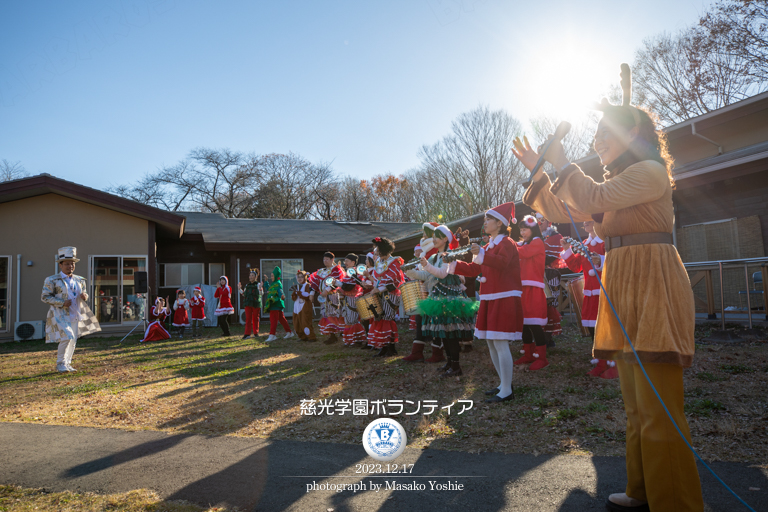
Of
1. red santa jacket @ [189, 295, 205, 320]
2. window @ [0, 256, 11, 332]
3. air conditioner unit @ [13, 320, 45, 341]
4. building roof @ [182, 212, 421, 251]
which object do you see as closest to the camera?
air conditioner unit @ [13, 320, 45, 341]

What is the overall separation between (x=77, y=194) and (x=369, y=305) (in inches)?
469

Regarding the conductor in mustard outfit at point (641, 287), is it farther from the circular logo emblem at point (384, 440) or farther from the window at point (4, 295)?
the window at point (4, 295)

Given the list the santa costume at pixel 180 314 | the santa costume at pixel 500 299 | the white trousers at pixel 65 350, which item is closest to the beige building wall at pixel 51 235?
the santa costume at pixel 180 314

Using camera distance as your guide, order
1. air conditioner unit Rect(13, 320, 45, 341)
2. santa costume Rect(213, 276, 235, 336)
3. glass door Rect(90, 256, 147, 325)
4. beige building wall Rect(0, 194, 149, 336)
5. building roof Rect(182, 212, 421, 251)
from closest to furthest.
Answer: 1. santa costume Rect(213, 276, 235, 336)
2. air conditioner unit Rect(13, 320, 45, 341)
3. beige building wall Rect(0, 194, 149, 336)
4. glass door Rect(90, 256, 147, 325)
5. building roof Rect(182, 212, 421, 251)

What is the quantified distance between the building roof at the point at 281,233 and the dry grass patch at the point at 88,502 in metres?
15.7

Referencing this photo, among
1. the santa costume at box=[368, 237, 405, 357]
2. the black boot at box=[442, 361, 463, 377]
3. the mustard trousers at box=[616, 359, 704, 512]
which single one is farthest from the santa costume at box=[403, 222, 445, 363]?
the mustard trousers at box=[616, 359, 704, 512]

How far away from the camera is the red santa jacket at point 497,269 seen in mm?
4988

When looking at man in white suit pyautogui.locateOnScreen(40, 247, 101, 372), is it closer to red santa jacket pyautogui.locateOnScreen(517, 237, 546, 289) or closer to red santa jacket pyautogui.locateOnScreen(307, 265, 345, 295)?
red santa jacket pyautogui.locateOnScreen(307, 265, 345, 295)

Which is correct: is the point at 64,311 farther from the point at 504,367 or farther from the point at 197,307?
the point at 504,367

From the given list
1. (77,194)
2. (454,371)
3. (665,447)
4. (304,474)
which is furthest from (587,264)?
(77,194)

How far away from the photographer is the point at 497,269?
508cm

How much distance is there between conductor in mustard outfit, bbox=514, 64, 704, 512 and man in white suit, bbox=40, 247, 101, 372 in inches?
355

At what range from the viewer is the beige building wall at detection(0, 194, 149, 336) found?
14.7m

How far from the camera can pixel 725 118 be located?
11.1 metres
